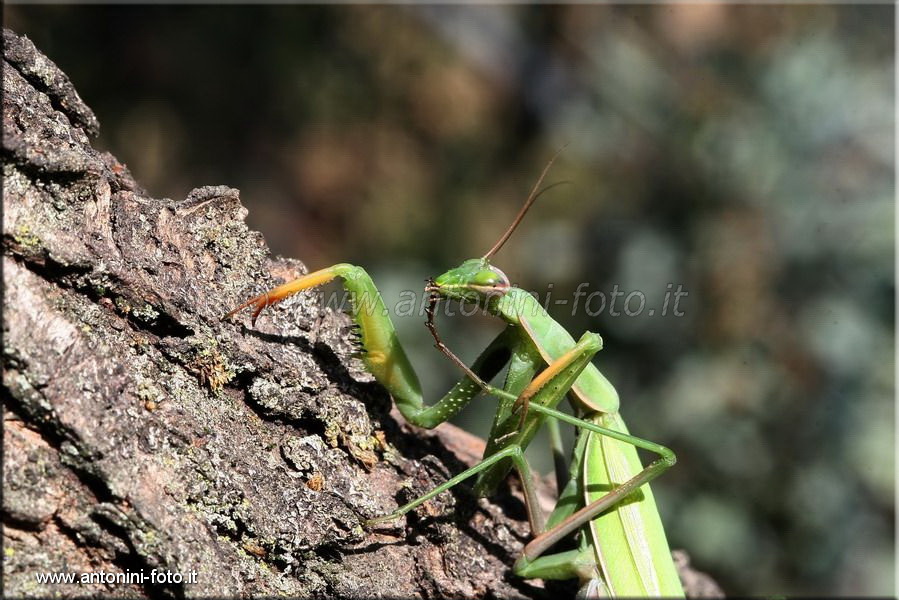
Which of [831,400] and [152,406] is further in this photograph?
[831,400]

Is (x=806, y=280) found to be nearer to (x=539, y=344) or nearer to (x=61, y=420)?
(x=539, y=344)

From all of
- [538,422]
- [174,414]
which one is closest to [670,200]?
[538,422]

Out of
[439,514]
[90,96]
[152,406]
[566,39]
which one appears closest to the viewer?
[152,406]

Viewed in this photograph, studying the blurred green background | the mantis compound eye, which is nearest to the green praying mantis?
the mantis compound eye

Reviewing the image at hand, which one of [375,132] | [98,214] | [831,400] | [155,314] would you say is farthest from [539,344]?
[375,132]

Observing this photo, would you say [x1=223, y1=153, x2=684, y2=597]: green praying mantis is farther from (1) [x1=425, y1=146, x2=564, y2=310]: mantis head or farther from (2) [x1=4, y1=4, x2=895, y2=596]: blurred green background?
(2) [x1=4, y1=4, x2=895, y2=596]: blurred green background
